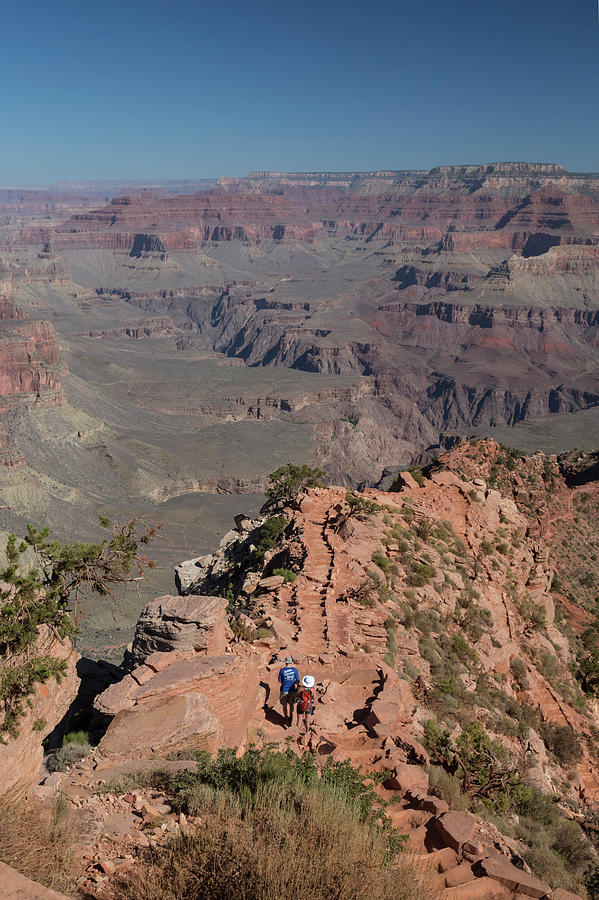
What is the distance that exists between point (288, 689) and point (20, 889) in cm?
834

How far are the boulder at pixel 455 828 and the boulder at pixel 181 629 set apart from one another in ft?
20.3

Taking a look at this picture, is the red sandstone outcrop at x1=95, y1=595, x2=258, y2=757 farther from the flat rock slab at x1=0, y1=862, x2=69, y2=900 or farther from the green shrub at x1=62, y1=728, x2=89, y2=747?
the flat rock slab at x1=0, y1=862, x2=69, y2=900

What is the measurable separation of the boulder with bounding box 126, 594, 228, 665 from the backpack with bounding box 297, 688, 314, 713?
2.27 meters

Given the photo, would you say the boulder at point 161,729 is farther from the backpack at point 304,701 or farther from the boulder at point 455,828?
the boulder at point 455,828

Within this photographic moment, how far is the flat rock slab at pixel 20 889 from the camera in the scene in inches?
235

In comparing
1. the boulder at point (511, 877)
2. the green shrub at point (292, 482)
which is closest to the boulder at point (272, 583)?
the green shrub at point (292, 482)

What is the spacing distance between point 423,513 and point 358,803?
1860 cm

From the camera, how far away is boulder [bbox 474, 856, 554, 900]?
342 inches

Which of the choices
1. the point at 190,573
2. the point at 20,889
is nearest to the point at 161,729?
the point at 20,889

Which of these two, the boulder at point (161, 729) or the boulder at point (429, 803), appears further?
the boulder at point (161, 729)

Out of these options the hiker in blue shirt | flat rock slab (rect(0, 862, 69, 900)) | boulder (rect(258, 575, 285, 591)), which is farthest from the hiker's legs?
flat rock slab (rect(0, 862, 69, 900))

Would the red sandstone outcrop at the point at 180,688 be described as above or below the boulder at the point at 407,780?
above

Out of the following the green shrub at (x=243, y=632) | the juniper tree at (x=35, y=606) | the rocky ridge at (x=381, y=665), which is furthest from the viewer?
the green shrub at (x=243, y=632)

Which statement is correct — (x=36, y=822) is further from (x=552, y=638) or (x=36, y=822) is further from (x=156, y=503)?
(x=156, y=503)
